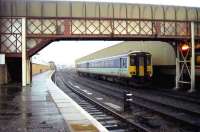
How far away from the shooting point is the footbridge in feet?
93.4

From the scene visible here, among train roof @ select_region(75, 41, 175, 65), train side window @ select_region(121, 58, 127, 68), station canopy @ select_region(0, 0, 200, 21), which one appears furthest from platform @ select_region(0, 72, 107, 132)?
train roof @ select_region(75, 41, 175, 65)

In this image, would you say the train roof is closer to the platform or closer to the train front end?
the train front end

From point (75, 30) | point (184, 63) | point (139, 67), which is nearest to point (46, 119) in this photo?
point (75, 30)

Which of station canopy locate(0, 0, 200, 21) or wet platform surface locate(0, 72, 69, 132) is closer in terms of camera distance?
wet platform surface locate(0, 72, 69, 132)

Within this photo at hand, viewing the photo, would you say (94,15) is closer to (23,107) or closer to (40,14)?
(40,14)

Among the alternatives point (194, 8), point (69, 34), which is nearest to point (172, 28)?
point (194, 8)

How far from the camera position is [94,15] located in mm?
28719

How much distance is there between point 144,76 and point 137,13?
19.5ft

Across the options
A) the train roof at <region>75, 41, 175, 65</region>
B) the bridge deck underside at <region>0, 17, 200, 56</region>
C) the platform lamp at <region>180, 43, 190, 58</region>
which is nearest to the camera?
the bridge deck underside at <region>0, 17, 200, 56</region>

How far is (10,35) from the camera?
29047 mm

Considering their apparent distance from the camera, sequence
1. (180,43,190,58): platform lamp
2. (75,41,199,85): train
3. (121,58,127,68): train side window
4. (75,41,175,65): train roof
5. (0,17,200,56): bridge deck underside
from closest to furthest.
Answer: (0,17,200,56): bridge deck underside
(180,43,190,58): platform lamp
(75,41,199,85): train
(121,58,127,68): train side window
(75,41,175,65): train roof

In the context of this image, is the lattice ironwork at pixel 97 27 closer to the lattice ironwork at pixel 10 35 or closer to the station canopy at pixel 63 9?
the station canopy at pixel 63 9

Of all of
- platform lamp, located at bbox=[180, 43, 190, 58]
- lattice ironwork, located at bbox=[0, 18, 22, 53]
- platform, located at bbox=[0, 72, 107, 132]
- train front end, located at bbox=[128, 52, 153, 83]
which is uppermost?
lattice ironwork, located at bbox=[0, 18, 22, 53]

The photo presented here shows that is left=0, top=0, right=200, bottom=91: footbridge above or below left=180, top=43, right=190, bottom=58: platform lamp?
above
